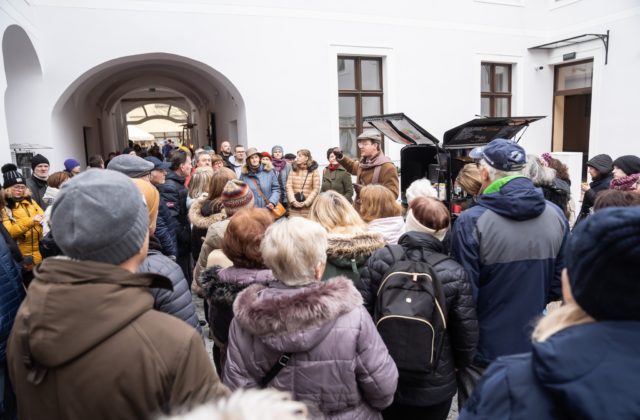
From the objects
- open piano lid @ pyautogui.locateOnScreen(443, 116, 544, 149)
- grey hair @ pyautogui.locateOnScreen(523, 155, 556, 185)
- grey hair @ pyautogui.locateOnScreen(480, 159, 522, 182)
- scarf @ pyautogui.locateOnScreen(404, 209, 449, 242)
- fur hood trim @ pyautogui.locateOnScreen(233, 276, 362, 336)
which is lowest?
fur hood trim @ pyautogui.locateOnScreen(233, 276, 362, 336)

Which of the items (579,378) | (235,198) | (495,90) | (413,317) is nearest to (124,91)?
(495,90)

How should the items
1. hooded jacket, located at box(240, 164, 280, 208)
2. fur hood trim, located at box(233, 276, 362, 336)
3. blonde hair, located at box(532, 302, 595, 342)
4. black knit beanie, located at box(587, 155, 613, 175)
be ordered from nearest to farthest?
blonde hair, located at box(532, 302, 595, 342) → fur hood trim, located at box(233, 276, 362, 336) → black knit beanie, located at box(587, 155, 613, 175) → hooded jacket, located at box(240, 164, 280, 208)

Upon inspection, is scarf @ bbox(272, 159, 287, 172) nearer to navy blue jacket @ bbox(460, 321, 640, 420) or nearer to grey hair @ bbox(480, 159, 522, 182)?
grey hair @ bbox(480, 159, 522, 182)

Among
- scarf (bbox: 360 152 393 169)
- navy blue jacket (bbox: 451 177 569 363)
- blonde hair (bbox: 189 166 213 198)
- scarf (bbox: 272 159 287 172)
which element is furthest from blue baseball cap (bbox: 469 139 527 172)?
scarf (bbox: 272 159 287 172)

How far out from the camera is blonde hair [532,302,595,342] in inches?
35.3

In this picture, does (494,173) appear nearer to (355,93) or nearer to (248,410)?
(248,410)

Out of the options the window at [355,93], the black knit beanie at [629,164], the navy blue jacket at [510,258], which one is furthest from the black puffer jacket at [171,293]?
the window at [355,93]

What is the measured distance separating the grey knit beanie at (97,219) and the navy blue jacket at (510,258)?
5.70ft

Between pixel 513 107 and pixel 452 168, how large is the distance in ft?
20.5

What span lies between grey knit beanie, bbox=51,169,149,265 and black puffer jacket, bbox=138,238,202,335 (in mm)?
655

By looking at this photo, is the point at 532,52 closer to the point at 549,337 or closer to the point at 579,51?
the point at 579,51

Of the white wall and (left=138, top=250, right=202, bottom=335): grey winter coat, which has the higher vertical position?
the white wall

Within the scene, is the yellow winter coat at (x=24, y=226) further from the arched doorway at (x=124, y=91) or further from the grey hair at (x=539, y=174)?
the grey hair at (x=539, y=174)

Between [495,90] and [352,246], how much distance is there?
960cm
